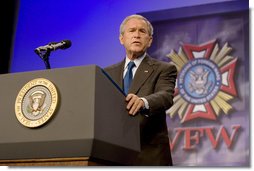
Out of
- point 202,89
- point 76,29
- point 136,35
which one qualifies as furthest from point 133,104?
point 76,29

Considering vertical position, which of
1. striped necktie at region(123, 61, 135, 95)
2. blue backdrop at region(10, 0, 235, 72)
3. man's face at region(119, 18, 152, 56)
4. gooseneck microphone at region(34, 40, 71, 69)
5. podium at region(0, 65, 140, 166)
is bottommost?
podium at region(0, 65, 140, 166)

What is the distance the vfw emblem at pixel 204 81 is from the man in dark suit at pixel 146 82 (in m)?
0.94

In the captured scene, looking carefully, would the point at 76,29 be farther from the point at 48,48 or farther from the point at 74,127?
the point at 74,127

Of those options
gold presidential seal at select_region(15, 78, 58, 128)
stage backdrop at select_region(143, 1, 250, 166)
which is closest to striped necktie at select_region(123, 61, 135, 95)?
gold presidential seal at select_region(15, 78, 58, 128)

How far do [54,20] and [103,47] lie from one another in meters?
0.52

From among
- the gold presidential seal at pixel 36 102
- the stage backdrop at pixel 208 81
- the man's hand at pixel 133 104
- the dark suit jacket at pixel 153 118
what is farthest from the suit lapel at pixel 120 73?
the stage backdrop at pixel 208 81

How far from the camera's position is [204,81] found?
2.93m

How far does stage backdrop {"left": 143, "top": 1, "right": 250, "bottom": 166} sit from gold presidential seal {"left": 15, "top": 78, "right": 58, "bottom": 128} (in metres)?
1.66

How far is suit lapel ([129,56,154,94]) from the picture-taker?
189 cm

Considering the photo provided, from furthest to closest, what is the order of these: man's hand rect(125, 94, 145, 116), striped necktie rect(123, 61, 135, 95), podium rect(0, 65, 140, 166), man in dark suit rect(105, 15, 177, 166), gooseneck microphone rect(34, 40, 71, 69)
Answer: striped necktie rect(123, 61, 135, 95), man in dark suit rect(105, 15, 177, 166), gooseneck microphone rect(34, 40, 71, 69), man's hand rect(125, 94, 145, 116), podium rect(0, 65, 140, 166)

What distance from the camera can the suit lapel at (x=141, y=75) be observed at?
1.89 m

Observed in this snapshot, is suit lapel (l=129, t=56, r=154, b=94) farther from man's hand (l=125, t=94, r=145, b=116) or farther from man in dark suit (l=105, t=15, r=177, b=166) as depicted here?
man's hand (l=125, t=94, r=145, b=116)

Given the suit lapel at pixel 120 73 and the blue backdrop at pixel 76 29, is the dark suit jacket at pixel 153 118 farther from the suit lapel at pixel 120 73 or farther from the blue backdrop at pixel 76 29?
the blue backdrop at pixel 76 29

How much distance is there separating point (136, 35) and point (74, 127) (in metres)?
0.86
